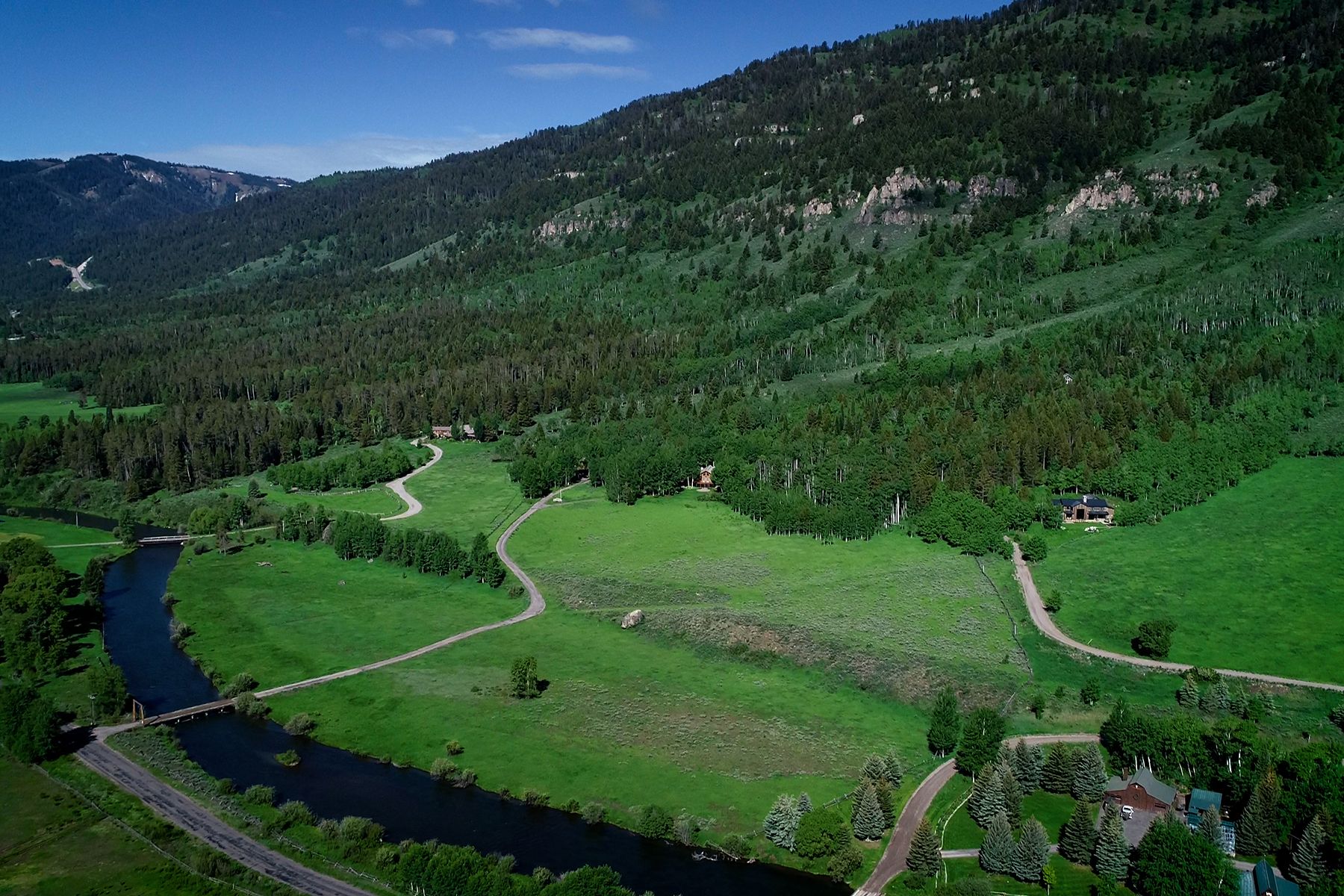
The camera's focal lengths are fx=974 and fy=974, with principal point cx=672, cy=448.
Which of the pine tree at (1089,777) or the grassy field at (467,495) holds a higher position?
the grassy field at (467,495)

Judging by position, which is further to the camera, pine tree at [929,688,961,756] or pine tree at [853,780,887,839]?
pine tree at [929,688,961,756]

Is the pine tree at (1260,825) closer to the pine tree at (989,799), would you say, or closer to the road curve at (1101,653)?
the pine tree at (989,799)

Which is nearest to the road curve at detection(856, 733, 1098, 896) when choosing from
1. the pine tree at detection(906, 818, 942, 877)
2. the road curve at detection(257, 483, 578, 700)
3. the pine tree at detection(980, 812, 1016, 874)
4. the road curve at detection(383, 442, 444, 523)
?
the pine tree at detection(906, 818, 942, 877)

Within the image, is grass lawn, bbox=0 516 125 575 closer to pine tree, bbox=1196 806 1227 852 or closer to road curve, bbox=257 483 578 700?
road curve, bbox=257 483 578 700

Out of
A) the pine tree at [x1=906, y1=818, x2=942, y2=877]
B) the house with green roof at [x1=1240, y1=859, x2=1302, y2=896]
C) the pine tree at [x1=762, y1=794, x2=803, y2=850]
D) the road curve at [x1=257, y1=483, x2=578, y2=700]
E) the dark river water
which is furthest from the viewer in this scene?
the road curve at [x1=257, y1=483, x2=578, y2=700]

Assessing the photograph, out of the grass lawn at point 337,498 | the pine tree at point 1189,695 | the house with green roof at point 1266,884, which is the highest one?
the grass lawn at point 337,498

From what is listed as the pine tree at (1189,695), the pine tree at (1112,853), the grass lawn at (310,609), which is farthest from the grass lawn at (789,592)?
the pine tree at (1112,853)

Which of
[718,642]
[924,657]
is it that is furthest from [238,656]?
[924,657]

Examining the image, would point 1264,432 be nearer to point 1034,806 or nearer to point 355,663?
point 1034,806
